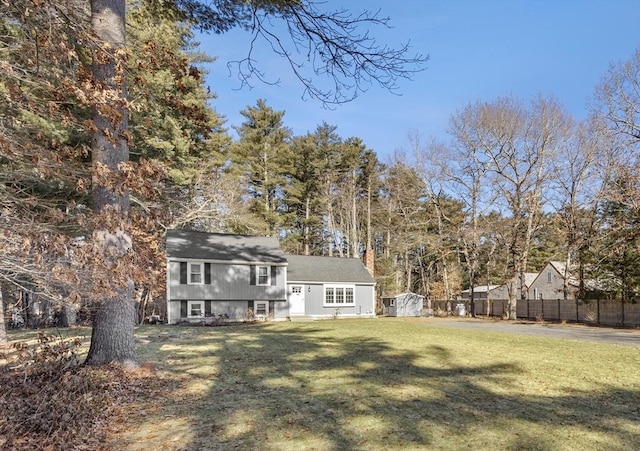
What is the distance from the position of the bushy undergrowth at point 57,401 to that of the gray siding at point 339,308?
→ 20.3 m

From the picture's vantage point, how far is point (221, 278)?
23.2 m

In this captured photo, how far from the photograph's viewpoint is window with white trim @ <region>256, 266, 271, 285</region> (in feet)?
79.6

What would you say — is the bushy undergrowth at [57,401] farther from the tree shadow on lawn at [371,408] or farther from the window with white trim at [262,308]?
the window with white trim at [262,308]

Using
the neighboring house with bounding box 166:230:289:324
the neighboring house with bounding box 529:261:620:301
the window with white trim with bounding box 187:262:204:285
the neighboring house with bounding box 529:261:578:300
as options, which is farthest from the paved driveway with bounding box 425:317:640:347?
the neighboring house with bounding box 529:261:578:300

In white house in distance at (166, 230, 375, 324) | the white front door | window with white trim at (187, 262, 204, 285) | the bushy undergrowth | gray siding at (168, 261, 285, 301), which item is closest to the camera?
the bushy undergrowth

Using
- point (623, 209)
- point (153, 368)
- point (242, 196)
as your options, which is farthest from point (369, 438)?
point (242, 196)

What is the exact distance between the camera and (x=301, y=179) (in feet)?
132

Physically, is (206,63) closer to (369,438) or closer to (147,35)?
(147,35)

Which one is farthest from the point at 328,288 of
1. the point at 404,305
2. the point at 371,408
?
the point at 371,408

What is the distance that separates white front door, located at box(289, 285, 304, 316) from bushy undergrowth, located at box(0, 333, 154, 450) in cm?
1967

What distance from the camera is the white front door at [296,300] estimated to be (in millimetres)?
26578

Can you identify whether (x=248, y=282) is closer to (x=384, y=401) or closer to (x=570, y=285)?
(x=384, y=401)

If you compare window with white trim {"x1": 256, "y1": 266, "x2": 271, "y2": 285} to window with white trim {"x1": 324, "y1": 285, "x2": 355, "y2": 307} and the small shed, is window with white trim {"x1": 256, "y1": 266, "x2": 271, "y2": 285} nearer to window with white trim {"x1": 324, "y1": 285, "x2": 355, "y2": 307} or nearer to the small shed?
window with white trim {"x1": 324, "y1": 285, "x2": 355, "y2": 307}

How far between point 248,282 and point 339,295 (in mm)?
Result: 6879
